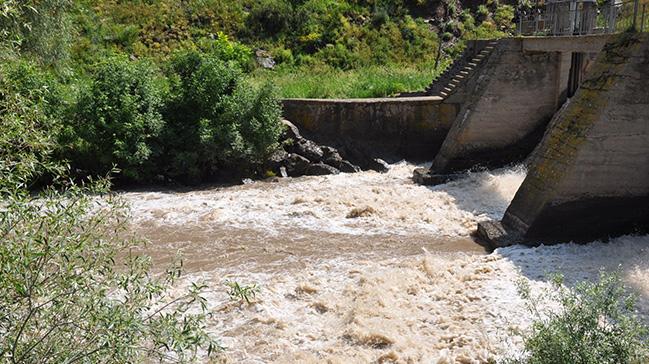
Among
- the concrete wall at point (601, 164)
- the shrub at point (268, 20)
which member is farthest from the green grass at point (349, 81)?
the concrete wall at point (601, 164)

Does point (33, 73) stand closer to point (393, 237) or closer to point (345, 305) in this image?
point (393, 237)

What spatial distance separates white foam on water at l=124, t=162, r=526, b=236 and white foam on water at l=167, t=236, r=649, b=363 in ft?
6.40

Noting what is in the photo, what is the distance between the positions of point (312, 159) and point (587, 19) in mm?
7570

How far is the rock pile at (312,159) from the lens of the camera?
54.9 ft

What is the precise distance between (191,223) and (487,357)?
7.18m

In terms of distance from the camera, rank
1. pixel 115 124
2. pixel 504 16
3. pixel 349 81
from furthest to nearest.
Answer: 1. pixel 504 16
2. pixel 349 81
3. pixel 115 124

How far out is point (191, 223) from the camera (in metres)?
12.6

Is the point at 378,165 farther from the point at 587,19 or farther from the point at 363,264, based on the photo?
the point at 363,264

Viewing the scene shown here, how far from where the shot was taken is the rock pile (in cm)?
1672

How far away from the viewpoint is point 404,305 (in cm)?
854

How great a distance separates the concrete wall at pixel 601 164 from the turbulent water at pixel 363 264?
1.47 feet

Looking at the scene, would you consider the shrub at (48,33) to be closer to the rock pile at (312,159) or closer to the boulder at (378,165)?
the rock pile at (312,159)

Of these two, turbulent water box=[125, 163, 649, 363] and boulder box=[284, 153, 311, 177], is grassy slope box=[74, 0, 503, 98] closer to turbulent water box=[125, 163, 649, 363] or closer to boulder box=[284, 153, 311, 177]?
boulder box=[284, 153, 311, 177]

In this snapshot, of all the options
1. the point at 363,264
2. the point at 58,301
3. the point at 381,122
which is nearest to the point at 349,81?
the point at 381,122
